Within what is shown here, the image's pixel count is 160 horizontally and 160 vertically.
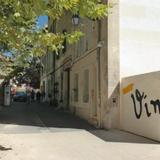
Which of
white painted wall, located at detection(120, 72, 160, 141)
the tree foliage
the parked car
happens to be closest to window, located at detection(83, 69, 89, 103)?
white painted wall, located at detection(120, 72, 160, 141)

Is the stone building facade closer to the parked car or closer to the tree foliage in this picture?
the tree foliage

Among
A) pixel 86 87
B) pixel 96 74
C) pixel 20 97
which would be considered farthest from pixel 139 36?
pixel 20 97

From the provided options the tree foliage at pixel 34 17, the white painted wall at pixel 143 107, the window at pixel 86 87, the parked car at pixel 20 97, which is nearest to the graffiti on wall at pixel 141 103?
the white painted wall at pixel 143 107

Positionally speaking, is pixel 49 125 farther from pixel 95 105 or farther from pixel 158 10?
pixel 158 10

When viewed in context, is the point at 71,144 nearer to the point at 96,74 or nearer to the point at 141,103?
the point at 141,103

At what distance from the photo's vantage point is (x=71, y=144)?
15578 mm

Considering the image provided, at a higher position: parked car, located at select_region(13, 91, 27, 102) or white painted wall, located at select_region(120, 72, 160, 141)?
parked car, located at select_region(13, 91, 27, 102)

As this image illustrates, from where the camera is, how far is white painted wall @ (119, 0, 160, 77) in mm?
20797

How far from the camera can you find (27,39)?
12.6 metres

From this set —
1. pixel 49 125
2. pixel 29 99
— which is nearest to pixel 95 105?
pixel 49 125

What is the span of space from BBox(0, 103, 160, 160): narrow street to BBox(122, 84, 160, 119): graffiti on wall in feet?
3.27

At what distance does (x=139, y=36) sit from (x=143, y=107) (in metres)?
4.54

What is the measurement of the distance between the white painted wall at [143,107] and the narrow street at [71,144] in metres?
0.41

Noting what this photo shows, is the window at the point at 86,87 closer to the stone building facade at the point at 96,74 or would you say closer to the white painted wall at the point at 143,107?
the stone building facade at the point at 96,74
